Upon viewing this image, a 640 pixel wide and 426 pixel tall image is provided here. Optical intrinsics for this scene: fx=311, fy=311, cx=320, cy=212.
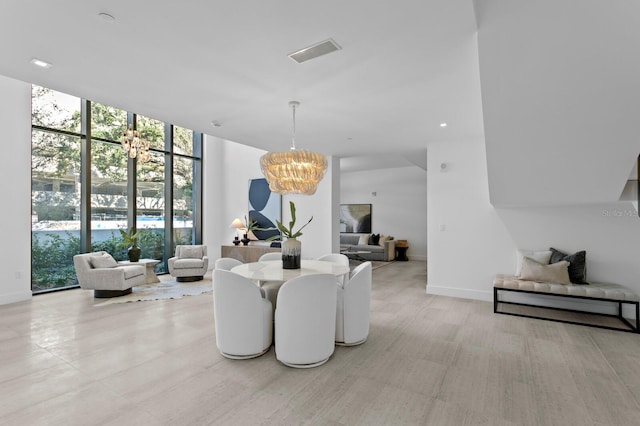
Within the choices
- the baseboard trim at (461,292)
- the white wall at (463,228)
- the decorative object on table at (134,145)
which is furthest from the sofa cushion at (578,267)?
the decorative object on table at (134,145)

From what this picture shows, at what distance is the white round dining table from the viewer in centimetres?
302

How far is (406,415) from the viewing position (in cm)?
207

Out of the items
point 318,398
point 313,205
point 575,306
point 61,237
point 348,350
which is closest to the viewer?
point 318,398

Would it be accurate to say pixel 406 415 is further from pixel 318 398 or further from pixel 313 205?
pixel 313 205

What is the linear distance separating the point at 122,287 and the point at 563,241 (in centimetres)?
677

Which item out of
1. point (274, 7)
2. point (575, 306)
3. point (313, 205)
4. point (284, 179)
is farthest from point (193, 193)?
point (575, 306)

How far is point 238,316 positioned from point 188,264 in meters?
3.96

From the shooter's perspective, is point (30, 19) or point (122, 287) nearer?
Answer: point (30, 19)

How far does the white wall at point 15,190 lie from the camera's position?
4.71 m

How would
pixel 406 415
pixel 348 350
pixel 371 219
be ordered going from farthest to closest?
pixel 371 219
pixel 348 350
pixel 406 415

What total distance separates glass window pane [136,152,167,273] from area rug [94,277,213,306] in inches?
42.5

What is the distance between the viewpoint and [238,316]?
2.80 m

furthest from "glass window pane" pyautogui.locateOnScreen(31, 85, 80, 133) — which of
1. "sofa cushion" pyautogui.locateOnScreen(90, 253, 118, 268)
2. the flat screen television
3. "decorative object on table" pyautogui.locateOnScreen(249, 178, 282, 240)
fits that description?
the flat screen television

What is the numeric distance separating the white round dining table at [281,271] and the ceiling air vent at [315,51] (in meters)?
1.93
